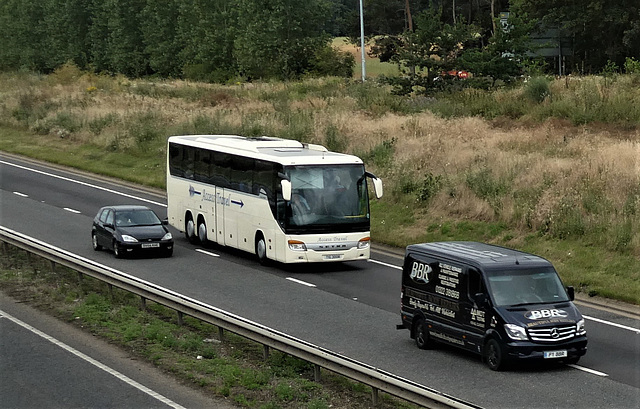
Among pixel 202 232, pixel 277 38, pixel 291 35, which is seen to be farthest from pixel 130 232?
pixel 291 35

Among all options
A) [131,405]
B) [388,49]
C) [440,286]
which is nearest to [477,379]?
[440,286]

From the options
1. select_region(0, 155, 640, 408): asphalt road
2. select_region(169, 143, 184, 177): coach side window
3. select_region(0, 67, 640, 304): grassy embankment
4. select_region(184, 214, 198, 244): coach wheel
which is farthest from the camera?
select_region(169, 143, 184, 177): coach side window

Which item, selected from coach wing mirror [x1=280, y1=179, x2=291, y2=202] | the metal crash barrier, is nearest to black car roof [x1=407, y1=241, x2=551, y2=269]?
the metal crash barrier

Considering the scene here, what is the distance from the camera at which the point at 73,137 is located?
55344mm

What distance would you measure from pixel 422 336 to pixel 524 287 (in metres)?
2.28

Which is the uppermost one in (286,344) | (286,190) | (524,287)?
(286,190)

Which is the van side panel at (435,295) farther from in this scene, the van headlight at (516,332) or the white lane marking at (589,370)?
the white lane marking at (589,370)

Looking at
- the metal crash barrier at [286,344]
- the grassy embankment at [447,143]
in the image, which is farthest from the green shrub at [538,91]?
the metal crash barrier at [286,344]

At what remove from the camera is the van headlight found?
16.4 meters

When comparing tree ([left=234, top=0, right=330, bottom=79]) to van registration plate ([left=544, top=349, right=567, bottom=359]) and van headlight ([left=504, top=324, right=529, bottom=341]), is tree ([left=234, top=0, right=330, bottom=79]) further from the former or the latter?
van registration plate ([left=544, top=349, right=567, bottom=359])

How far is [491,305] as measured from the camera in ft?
55.8

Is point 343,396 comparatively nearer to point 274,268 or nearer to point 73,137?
point 274,268

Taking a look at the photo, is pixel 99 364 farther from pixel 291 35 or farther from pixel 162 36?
pixel 162 36

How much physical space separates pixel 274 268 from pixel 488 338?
1140 centimetres
